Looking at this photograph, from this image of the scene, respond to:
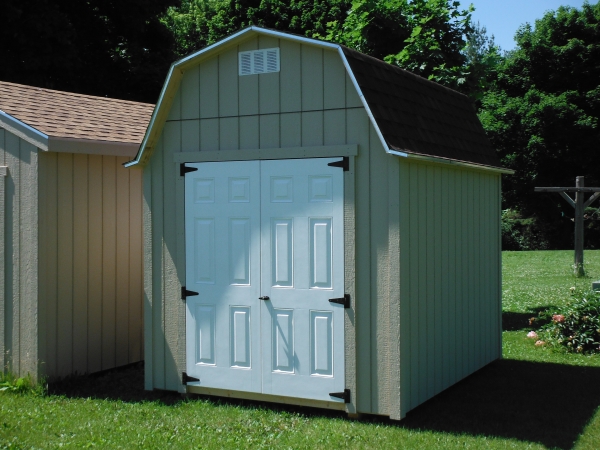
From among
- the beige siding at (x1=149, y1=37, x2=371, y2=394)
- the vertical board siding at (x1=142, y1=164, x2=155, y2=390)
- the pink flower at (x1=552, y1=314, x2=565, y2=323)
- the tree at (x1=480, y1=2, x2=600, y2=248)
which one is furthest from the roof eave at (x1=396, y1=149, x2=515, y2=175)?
the tree at (x1=480, y1=2, x2=600, y2=248)

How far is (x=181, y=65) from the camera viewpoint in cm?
766

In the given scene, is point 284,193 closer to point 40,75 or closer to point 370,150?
point 370,150

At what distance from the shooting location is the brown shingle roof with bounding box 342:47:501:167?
694 cm

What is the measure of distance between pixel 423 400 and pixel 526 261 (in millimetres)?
20916

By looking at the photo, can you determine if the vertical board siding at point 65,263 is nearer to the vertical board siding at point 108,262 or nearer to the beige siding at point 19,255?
the beige siding at point 19,255

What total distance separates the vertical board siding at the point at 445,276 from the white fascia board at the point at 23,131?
3870 mm

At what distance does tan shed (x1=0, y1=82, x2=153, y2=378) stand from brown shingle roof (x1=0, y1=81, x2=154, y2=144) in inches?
1.0

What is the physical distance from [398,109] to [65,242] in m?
3.96

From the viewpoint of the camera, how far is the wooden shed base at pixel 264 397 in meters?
7.06

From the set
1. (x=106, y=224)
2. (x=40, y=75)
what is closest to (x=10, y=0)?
(x=40, y=75)

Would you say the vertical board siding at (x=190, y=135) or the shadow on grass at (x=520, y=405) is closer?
the shadow on grass at (x=520, y=405)

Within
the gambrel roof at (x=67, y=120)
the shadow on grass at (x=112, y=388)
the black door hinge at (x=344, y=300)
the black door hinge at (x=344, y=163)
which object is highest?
the gambrel roof at (x=67, y=120)

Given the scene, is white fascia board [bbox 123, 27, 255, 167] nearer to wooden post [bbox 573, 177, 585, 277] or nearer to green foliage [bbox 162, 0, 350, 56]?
wooden post [bbox 573, 177, 585, 277]

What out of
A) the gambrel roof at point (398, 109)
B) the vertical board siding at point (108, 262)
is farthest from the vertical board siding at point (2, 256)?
the gambrel roof at point (398, 109)
